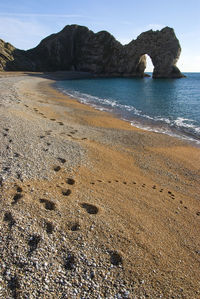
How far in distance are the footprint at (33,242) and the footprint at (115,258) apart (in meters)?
2.42

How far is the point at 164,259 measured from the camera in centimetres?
676

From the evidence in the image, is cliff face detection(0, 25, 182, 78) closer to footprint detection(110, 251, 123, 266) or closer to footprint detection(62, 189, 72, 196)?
footprint detection(62, 189, 72, 196)

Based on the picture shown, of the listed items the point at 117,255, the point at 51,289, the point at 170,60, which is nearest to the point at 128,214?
the point at 117,255

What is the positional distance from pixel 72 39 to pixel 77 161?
15419 cm

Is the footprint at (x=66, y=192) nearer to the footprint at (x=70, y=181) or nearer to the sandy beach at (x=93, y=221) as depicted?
the sandy beach at (x=93, y=221)

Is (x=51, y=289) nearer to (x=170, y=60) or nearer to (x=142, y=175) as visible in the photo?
(x=142, y=175)

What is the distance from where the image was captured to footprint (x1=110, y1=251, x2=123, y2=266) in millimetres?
6312

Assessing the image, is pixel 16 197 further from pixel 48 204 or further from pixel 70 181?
pixel 70 181

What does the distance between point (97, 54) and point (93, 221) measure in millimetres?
140090

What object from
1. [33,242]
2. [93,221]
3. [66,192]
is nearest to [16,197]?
[66,192]

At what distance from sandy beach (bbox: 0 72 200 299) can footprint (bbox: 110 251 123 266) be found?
1.3 inches

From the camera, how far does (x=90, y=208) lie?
8484 mm

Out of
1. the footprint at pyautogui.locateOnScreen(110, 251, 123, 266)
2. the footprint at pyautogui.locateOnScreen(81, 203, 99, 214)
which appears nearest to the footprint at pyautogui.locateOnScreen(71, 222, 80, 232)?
the footprint at pyautogui.locateOnScreen(81, 203, 99, 214)

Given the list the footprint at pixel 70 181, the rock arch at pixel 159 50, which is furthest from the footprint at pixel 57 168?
the rock arch at pixel 159 50
